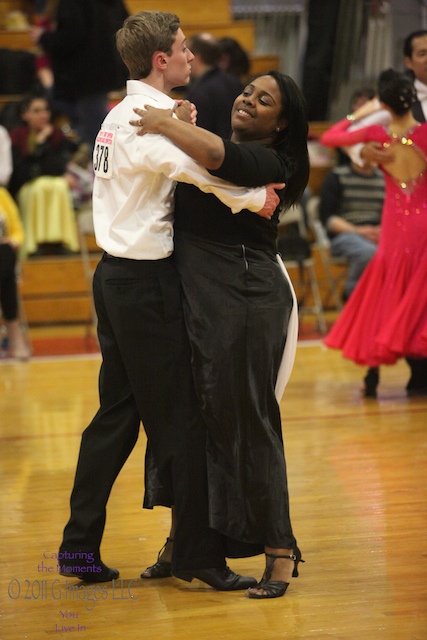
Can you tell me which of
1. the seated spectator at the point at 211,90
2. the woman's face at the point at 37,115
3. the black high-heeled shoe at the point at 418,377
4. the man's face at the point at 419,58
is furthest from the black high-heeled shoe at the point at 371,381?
the woman's face at the point at 37,115

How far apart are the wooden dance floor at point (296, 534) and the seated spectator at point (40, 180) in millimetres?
2485

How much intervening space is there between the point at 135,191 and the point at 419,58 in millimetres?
2872

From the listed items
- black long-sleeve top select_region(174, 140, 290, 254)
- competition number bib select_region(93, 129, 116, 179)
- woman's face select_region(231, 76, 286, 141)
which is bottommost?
black long-sleeve top select_region(174, 140, 290, 254)

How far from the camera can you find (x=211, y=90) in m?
6.95

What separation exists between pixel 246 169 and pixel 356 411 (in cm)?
272

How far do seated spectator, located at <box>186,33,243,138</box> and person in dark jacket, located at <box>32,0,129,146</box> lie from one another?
5.22ft

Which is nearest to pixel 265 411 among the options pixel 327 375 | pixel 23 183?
pixel 327 375

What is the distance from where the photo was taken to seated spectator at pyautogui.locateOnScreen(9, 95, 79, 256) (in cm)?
781

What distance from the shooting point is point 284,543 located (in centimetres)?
279

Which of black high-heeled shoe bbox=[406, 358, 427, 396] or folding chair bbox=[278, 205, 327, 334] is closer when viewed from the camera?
black high-heeled shoe bbox=[406, 358, 427, 396]

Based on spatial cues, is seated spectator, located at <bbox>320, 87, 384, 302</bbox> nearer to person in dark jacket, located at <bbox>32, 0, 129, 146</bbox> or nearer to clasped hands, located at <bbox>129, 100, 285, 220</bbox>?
person in dark jacket, located at <bbox>32, 0, 129, 146</bbox>

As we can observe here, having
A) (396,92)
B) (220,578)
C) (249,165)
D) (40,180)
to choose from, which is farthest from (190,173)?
(40,180)

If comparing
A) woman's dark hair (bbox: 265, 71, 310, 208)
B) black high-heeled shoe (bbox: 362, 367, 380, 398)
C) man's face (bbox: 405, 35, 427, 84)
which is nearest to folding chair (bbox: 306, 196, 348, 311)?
black high-heeled shoe (bbox: 362, 367, 380, 398)

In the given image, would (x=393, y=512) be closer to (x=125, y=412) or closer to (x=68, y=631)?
(x=125, y=412)
